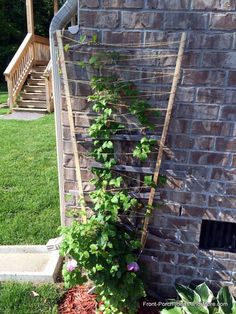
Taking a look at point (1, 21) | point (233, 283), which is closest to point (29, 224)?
point (233, 283)

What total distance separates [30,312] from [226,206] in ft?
5.31

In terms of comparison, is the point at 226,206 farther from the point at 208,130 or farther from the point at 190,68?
the point at 190,68

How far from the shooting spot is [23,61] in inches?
421

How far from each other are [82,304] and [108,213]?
0.81m

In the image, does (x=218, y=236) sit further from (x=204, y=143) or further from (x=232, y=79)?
(x=232, y=79)

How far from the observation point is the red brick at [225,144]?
230 cm

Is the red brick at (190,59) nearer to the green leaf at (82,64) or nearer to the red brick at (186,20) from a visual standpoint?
the red brick at (186,20)

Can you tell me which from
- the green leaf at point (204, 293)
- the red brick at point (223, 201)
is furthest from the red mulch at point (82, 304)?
the red brick at point (223, 201)

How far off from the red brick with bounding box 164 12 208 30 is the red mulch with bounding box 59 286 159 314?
1.98m

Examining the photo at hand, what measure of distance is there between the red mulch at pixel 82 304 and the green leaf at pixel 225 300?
0.48m

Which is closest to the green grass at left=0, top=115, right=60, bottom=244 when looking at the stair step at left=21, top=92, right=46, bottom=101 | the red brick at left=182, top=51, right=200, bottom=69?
the red brick at left=182, top=51, right=200, bottom=69

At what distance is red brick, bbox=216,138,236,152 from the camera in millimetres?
2299

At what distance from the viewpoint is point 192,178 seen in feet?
7.96

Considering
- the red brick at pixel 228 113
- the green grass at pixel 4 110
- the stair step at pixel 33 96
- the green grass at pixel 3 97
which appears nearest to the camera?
the red brick at pixel 228 113
